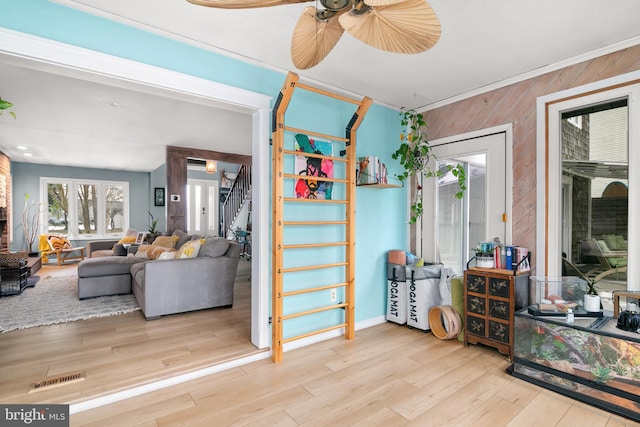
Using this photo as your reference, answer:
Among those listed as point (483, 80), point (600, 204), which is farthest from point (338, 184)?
point (600, 204)

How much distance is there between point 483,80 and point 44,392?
13.9 ft

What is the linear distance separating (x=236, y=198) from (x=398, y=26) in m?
8.01

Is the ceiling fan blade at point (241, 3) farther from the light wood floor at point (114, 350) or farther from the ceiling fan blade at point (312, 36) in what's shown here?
the light wood floor at point (114, 350)

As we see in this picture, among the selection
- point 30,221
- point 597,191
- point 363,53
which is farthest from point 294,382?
point 30,221

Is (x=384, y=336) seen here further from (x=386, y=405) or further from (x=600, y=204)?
(x=600, y=204)

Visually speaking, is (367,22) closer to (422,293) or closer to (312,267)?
(312,267)

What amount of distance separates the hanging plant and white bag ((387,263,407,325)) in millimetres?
591

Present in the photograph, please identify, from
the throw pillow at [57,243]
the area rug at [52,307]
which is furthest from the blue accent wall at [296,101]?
the throw pillow at [57,243]

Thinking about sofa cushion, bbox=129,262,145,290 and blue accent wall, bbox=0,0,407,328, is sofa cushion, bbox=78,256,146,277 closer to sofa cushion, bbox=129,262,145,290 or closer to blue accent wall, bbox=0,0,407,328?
sofa cushion, bbox=129,262,145,290

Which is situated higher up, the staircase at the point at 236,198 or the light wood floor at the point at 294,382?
the staircase at the point at 236,198

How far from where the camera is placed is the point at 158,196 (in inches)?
350

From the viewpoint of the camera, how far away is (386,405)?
6.58ft

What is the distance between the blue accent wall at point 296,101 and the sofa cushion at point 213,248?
→ 62.1 inches

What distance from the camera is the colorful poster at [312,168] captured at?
2914 millimetres
